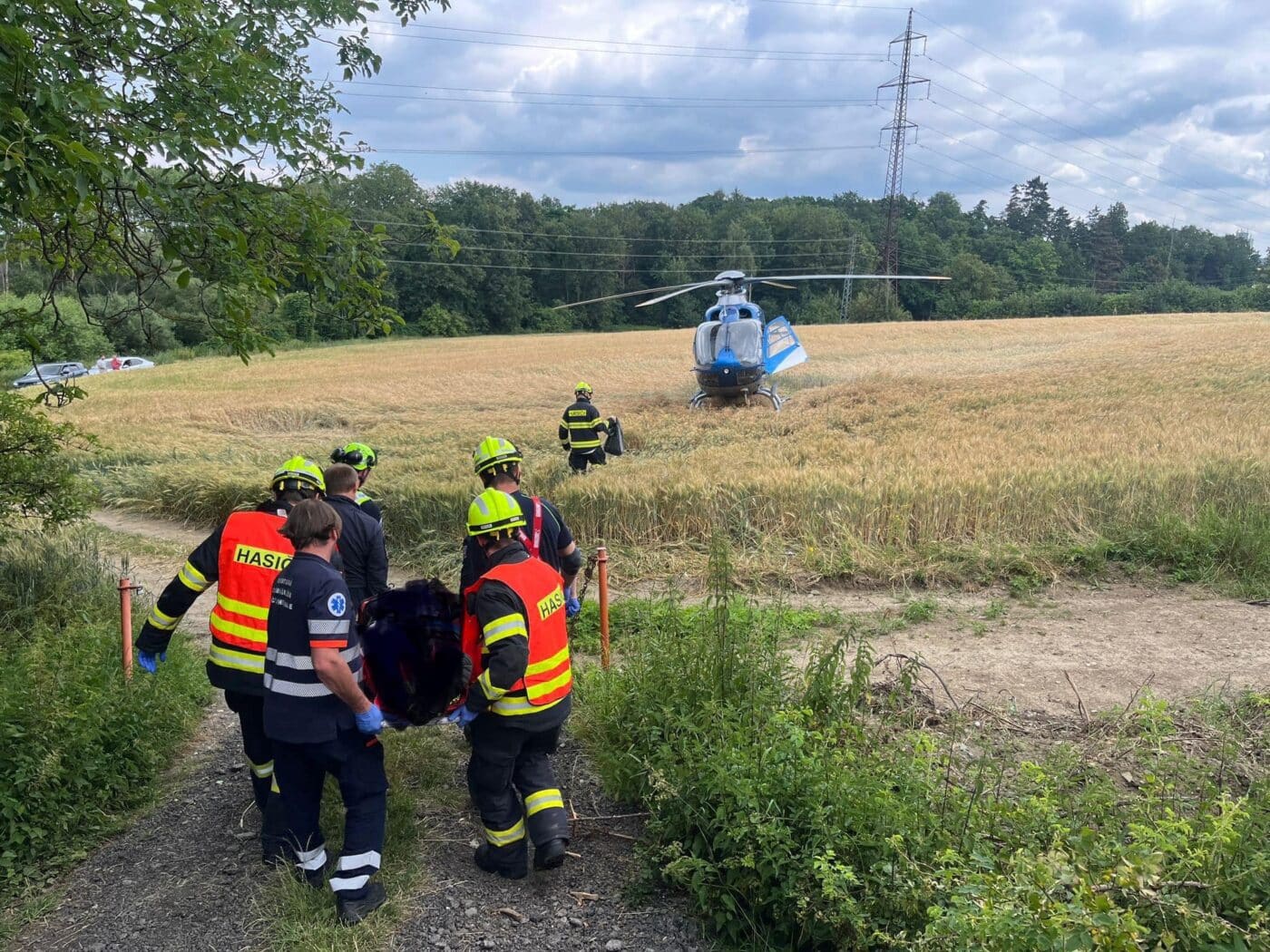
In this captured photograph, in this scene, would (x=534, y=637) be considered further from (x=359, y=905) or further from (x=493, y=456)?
(x=493, y=456)

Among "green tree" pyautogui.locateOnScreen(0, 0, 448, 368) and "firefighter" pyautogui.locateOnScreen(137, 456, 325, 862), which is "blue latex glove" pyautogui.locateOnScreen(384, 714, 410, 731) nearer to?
"firefighter" pyautogui.locateOnScreen(137, 456, 325, 862)

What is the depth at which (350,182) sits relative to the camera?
548 cm

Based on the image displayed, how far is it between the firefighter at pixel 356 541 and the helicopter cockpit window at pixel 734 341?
17.5 metres

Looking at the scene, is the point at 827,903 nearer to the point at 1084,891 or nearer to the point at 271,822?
the point at 1084,891

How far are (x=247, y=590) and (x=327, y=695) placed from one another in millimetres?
859

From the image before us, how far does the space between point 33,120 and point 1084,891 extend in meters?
4.82

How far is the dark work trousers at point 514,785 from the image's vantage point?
4.15m

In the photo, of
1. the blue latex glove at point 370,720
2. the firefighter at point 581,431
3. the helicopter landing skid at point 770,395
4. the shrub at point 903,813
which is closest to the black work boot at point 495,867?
the shrub at point 903,813

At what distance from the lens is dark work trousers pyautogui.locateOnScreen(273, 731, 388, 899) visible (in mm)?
3904

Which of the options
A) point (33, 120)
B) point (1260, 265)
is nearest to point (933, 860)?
point (33, 120)

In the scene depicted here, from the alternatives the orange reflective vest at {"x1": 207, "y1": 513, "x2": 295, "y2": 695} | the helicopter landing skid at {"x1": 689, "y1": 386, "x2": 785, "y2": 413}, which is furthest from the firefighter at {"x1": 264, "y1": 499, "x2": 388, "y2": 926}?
the helicopter landing skid at {"x1": 689, "y1": 386, "x2": 785, "y2": 413}

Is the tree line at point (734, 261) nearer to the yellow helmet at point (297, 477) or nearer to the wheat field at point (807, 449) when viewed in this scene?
the wheat field at point (807, 449)

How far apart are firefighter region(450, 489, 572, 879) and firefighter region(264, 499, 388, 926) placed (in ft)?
1.60

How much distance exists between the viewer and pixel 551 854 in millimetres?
4227
